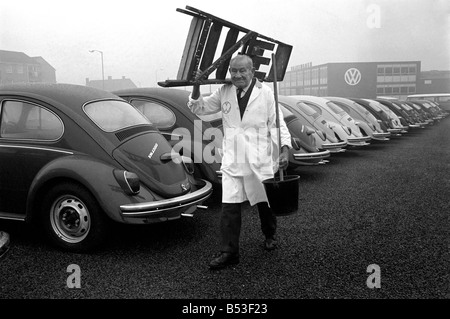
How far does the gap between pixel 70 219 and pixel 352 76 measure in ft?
226

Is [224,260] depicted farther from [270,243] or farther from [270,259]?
[270,243]

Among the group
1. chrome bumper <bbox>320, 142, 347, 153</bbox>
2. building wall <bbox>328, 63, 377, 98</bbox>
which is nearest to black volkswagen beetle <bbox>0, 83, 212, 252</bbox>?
chrome bumper <bbox>320, 142, 347, 153</bbox>

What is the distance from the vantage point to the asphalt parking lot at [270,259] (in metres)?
3.15

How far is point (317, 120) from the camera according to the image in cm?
920

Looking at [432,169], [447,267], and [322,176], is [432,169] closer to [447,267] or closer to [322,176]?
[322,176]

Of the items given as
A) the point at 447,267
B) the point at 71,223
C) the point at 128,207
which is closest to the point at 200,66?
the point at 128,207

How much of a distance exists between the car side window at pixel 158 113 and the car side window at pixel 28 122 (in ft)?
6.71

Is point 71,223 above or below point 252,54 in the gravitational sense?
below

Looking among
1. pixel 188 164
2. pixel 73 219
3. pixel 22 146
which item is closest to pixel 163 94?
pixel 188 164

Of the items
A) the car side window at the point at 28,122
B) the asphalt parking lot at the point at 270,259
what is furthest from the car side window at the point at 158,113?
the car side window at the point at 28,122

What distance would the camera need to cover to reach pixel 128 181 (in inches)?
152

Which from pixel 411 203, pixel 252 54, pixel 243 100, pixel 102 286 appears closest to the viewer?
pixel 102 286

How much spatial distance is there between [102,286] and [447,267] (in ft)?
9.10

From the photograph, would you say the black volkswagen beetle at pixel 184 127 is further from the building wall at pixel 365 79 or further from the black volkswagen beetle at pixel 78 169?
the building wall at pixel 365 79
